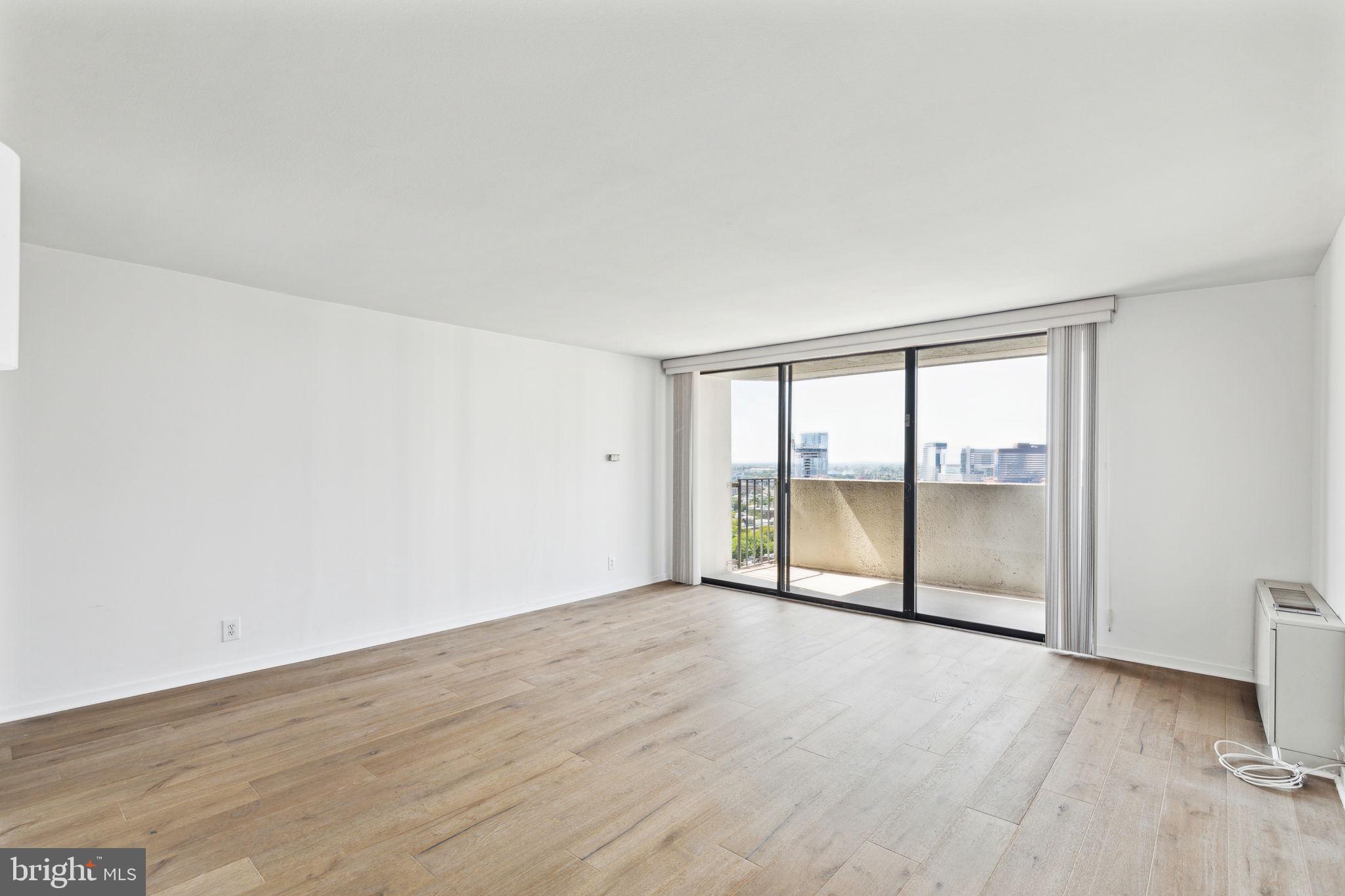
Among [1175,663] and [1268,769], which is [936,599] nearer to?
[1175,663]

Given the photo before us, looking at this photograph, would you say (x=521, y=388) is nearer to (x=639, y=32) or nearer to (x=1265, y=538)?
(x=639, y=32)

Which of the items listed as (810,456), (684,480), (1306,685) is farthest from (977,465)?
(684,480)

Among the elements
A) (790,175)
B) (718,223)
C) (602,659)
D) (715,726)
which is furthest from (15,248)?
(602,659)

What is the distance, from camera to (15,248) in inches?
33.4

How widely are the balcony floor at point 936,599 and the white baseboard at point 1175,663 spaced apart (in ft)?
1.37

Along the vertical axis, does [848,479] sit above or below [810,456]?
below

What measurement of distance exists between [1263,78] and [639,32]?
1.73 meters

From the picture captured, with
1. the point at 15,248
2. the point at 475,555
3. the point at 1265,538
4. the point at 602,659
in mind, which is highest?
the point at 15,248

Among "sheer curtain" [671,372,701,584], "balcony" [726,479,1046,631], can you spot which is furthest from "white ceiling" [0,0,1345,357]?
"sheer curtain" [671,372,701,584]

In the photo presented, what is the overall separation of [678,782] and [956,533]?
3485mm

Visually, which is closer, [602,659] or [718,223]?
[718,223]

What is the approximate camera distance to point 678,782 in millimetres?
2598

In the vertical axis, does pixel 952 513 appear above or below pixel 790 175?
below

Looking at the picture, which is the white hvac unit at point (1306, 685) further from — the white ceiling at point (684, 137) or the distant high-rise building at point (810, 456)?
the distant high-rise building at point (810, 456)
